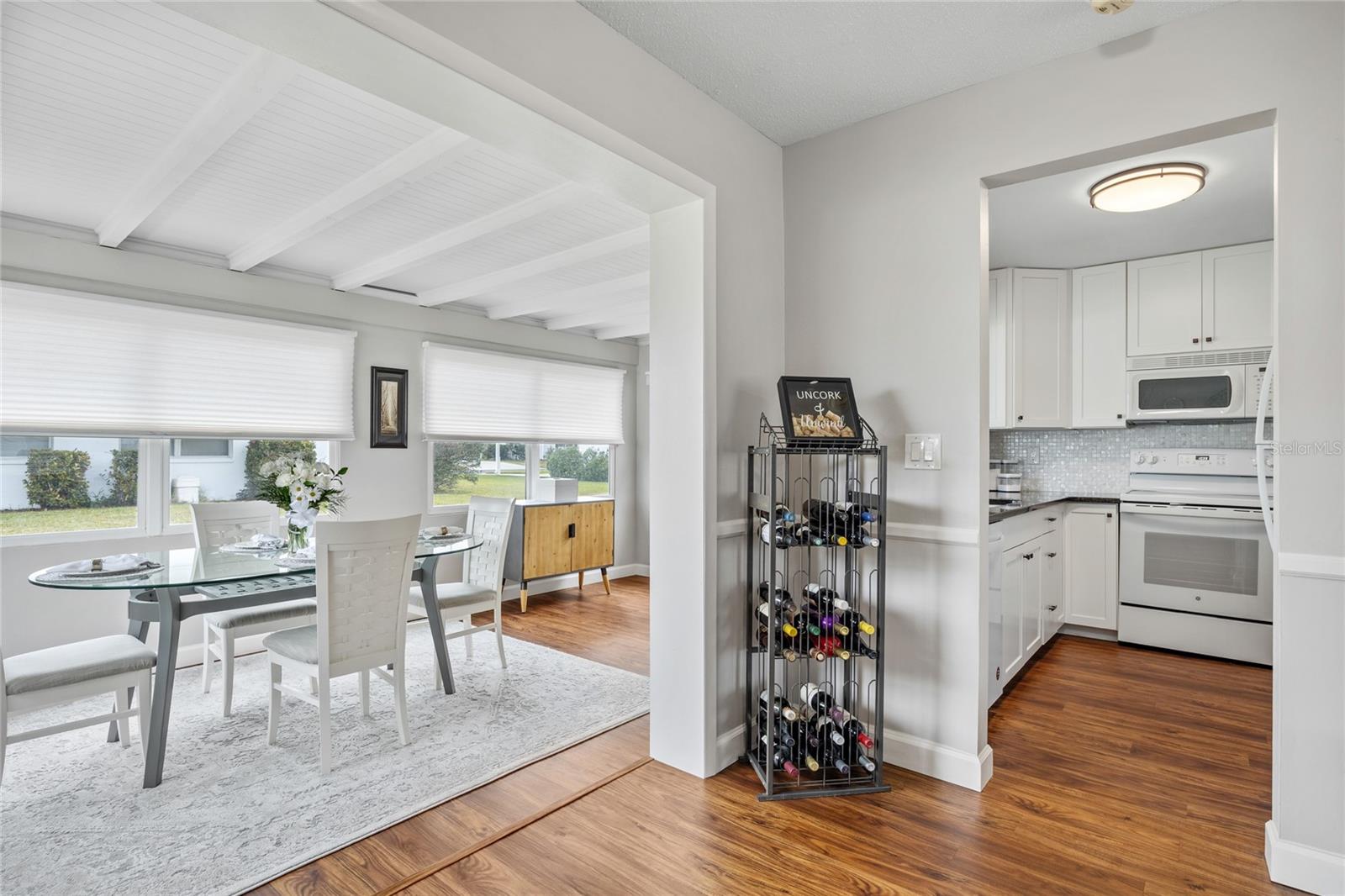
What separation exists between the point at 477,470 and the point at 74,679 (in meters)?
3.42

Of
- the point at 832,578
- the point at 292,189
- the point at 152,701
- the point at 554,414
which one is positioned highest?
the point at 292,189

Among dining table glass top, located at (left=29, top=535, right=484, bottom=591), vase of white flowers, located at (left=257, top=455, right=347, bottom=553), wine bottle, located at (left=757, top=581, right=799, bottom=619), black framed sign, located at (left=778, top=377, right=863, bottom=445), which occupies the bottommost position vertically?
wine bottle, located at (left=757, top=581, right=799, bottom=619)

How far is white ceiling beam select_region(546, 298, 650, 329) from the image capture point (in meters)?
5.21

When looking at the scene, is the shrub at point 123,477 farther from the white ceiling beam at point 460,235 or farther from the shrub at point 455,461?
the shrub at point 455,461

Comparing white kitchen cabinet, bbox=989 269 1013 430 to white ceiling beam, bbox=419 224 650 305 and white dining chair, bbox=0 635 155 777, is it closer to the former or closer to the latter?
white ceiling beam, bbox=419 224 650 305

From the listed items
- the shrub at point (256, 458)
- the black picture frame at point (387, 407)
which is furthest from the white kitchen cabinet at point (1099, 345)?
the shrub at point (256, 458)

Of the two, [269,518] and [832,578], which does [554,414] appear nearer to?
[269,518]

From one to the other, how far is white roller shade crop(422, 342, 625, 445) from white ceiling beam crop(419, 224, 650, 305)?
523mm

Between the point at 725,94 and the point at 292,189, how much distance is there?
2002mm

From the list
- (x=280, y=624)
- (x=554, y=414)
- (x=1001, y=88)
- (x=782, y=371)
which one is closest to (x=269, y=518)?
(x=280, y=624)

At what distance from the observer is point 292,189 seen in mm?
3055

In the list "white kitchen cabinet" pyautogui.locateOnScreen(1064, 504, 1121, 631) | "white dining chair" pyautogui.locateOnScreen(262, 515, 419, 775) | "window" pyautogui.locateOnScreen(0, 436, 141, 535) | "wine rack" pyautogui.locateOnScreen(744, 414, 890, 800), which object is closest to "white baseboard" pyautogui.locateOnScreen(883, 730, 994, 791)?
"wine rack" pyautogui.locateOnScreen(744, 414, 890, 800)

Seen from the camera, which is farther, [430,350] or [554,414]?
[554,414]

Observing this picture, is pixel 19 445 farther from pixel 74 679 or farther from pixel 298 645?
pixel 298 645
